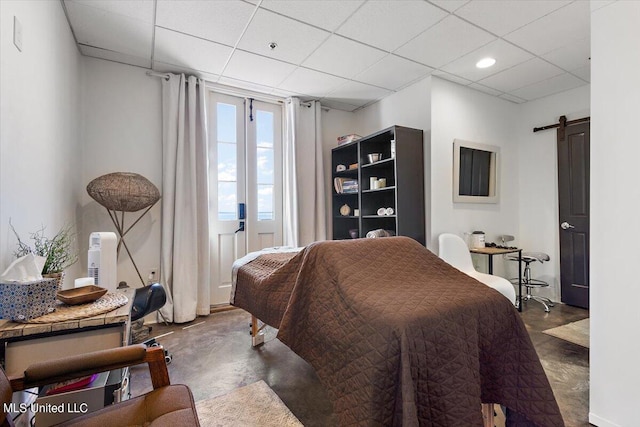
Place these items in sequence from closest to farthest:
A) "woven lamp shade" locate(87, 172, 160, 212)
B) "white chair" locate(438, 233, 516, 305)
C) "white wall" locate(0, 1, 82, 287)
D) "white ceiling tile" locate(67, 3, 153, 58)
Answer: "white wall" locate(0, 1, 82, 287)
"white ceiling tile" locate(67, 3, 153, 58)
"woven lamp shade" locate(87, 172, 160, 212)
"white chair" locate(438, 233, 516, 305)

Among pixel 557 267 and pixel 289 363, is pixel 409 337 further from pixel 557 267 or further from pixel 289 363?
pixel 557 267

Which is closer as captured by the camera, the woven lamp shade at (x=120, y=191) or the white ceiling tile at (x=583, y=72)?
the woven lamp shade at (x=120, y=191)

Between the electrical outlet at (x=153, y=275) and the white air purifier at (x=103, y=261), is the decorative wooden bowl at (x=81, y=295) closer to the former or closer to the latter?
the white air purifier at (x=103, y=261)

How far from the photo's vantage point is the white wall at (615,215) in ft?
4.59

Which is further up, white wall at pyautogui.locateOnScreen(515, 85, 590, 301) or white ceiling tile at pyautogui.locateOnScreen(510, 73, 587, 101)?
white ceiling tile at pyautogui.locateOnScreen(510, 73, 587, 101)

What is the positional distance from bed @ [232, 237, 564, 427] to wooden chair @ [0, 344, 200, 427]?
0.53 meters

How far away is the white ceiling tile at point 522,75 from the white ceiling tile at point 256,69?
224 cm

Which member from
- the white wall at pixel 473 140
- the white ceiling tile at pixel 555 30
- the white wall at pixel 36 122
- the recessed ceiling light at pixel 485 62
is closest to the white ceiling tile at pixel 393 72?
the white wall at pixel 473 140

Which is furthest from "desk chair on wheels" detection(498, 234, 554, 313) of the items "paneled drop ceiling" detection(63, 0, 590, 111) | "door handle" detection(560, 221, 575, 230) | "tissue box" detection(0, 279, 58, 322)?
"tissue box" detection(0, 279, 58, 322)

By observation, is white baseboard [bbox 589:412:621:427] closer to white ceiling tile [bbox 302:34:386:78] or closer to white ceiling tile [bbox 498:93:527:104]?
white ceiling tile [bbox 302:34:386:78]

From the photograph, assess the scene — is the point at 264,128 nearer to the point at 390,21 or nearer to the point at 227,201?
the point at 227,201

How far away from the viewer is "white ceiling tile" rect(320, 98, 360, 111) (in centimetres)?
386

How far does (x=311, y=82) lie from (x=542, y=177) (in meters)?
3.15

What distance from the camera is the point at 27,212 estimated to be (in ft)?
4.82
